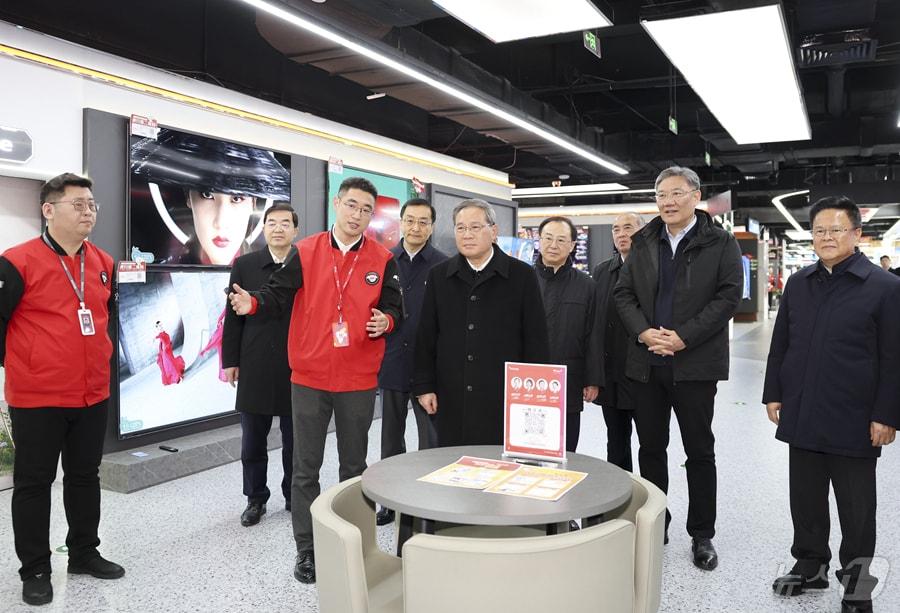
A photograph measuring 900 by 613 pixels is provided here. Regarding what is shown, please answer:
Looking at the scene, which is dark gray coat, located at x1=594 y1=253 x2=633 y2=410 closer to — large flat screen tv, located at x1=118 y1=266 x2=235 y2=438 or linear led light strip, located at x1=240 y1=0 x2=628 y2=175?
linear led light strip, located at x1=240 y1=0 x2=628 y2=175

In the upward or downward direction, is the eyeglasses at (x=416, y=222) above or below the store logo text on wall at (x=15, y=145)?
below

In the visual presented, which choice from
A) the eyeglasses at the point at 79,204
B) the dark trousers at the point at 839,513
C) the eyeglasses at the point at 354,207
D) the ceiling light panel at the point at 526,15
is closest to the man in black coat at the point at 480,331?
the eyeglasses at the point at 354,207

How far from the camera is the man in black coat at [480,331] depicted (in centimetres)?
279

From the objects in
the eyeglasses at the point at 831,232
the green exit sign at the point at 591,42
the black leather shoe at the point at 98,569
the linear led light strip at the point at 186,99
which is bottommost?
the black leather shoe at the point at 98,569

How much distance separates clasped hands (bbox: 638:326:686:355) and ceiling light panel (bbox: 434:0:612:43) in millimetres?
1939

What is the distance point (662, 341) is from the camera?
2.99 m

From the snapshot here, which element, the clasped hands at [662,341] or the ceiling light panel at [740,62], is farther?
the ceiling light panel at [740,62]

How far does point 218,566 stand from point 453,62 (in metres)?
4.75

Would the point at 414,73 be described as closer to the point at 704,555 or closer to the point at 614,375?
the point at 614,375

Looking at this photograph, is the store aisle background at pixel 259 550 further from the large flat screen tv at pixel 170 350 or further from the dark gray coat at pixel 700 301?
the dark gray coat at pixel 700 301

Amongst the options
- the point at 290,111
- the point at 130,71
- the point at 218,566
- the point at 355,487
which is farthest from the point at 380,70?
the point at 355,487

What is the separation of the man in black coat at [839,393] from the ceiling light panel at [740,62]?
1.94 m

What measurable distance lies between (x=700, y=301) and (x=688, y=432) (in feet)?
1.93

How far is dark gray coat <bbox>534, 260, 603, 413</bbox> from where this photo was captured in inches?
142
